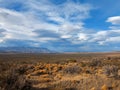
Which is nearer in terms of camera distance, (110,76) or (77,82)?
(77,82)

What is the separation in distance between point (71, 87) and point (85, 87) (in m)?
0.84

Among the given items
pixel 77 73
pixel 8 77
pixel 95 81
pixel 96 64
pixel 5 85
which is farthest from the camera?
pixel 96 64

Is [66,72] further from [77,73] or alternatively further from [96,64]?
[96,64]

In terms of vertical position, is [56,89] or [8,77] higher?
[8,77]

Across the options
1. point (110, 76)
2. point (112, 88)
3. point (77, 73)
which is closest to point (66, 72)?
point (77, 73)

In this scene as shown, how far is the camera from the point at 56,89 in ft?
40.9

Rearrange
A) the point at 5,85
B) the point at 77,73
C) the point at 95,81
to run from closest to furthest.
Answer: the point at 5,85 → the point at 95,81 → the point at 77,73

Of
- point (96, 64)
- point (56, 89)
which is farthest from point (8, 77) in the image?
point (96, 64)

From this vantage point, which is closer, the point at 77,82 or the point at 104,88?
the point at 104,88

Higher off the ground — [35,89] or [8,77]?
[8,77]

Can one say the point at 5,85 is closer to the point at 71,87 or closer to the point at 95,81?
the point at 71,87

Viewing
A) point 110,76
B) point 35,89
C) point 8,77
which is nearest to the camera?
point 8,77

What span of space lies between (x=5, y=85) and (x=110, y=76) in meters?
8.12

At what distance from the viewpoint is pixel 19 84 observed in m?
11.0
